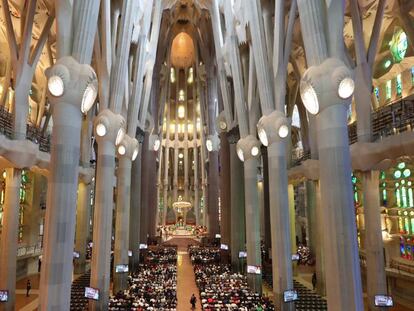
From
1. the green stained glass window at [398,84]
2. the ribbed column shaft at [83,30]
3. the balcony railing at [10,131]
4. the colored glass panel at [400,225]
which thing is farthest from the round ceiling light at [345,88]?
the colored glass panel at [400,225]

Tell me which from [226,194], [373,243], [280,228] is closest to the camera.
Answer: [373,243]

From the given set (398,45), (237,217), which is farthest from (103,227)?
(398,45)

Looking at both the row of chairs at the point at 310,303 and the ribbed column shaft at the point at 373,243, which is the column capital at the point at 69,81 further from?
the row of chairs at the point at 310,303

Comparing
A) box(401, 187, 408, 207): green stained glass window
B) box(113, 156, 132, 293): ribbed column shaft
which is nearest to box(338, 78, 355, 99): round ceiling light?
box(401, 187, 408, 207): green stained glass window

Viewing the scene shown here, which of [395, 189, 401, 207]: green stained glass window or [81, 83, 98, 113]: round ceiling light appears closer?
[81, 83, 98, 113]: round ceiling light

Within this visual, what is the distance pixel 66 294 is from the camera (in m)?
9.73

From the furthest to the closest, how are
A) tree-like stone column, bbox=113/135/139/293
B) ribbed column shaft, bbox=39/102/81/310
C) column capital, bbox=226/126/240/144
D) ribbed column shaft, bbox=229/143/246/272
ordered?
column capital, bbox=226/126/240/144, ribbed column shaft, bbox=229/143/246/272, tree-like stone column, bbox=113/135/139/293, ribbed column shaft, bbox=39/102/81/310

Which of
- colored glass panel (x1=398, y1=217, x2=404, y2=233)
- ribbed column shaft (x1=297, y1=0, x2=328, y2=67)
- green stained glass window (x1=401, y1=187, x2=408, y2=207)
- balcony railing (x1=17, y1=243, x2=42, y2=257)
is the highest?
ribbed column shaft (x1=297, y1=0, x2=328, y2=67)

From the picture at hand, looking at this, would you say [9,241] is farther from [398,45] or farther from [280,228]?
[398,45]

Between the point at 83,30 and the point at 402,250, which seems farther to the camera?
the point at 402,250

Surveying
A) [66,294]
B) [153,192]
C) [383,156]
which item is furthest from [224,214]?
[66,294]

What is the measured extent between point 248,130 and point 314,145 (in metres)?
4.15

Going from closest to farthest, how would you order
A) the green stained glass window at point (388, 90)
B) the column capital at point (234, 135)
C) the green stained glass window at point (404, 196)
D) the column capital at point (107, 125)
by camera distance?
1. the column capital at point (107, 125)
2. the green stained glass window at point (404, 196)
3. the green stained glass window at point (388, 90)
4. the column capital at point (234, 135)

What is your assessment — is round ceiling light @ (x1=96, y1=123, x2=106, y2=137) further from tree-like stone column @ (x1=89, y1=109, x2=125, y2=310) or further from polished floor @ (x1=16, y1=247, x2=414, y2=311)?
polished floor @ (x1=16, y1=247, x2=414, y2=311)
